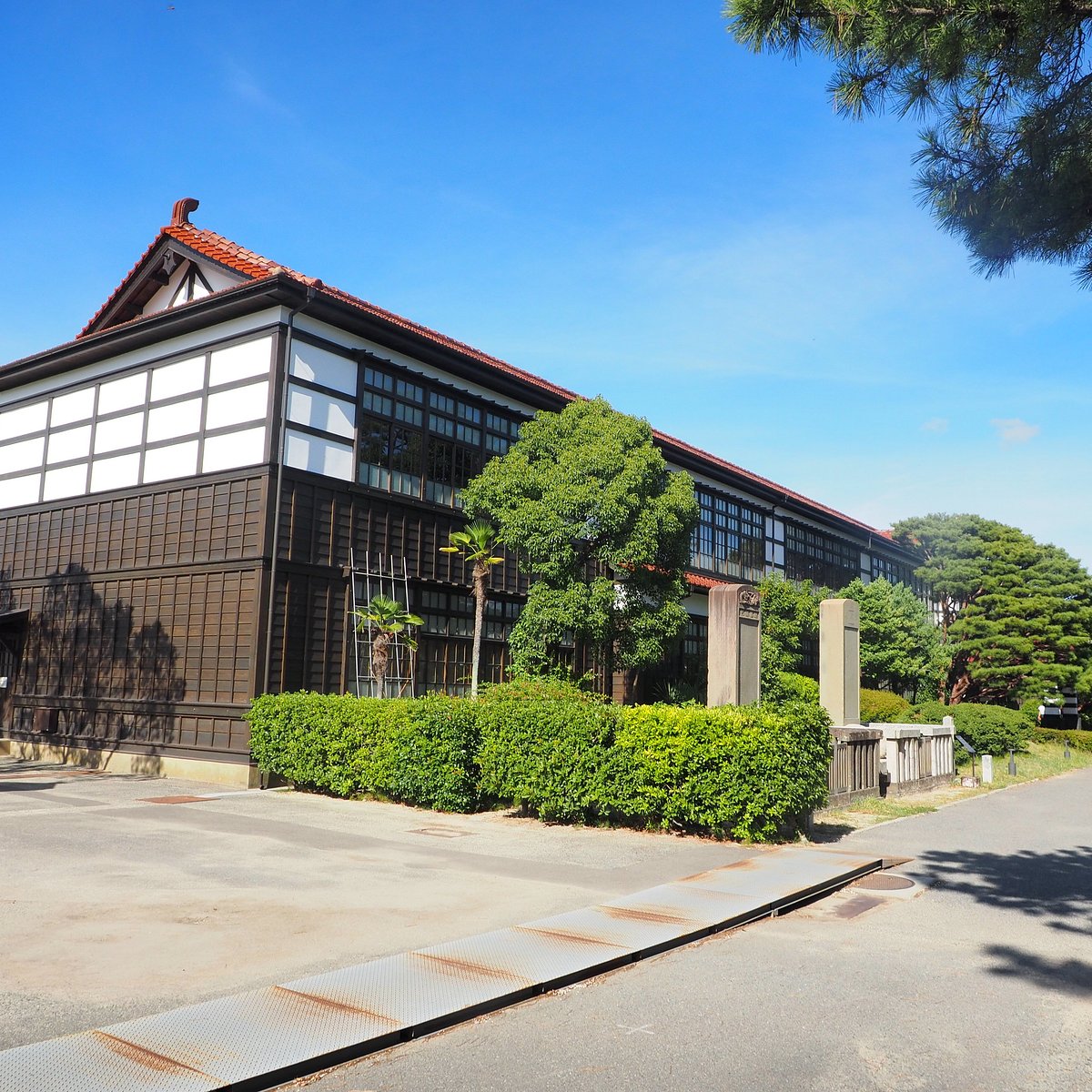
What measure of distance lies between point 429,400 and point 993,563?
2463cm

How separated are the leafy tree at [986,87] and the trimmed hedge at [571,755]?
616cm

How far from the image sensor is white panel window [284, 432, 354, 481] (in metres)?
18.0

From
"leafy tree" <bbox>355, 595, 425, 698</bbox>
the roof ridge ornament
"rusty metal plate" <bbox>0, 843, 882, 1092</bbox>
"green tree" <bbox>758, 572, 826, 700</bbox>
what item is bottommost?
"rusty metal plate" <bbox>0, 843, 882, 1092</bbox>

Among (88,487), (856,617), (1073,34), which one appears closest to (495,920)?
(1073,34)

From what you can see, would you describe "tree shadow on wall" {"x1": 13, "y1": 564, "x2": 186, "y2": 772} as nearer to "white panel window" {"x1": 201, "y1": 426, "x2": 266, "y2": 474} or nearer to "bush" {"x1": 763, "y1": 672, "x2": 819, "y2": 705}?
"white panel window" {"x1": 201, "y1": 426, "x2": 266, "y2": 474}

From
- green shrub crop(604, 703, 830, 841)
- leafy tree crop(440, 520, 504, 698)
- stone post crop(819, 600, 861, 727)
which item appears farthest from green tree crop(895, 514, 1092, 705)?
green shrub crop(604, 703, 830, 841)

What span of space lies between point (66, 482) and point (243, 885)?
52.8ft

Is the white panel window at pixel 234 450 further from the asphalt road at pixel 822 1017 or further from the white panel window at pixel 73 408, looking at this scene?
the asphalt road at pixel 822 1017

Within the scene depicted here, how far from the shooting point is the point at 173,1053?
460 centimetres

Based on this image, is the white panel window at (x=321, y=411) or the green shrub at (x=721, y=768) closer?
the green shrub at (x=721, y=768)

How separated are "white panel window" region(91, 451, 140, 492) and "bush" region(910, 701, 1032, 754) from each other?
2092cm

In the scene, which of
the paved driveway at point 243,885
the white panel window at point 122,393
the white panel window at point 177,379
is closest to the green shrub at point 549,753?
the paved driveway at point 243,885

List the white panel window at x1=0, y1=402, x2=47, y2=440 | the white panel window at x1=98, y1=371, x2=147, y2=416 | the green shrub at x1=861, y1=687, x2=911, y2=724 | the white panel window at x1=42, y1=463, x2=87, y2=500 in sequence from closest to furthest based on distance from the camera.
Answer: the white panel window at x1=98, y1=371, x2=147, y2=416 → the white panel window at x1=42, y1=463, x2=87, y2=500 → the white panel window at x1=0, y1=402, x2=47, y2=440 → the green shrub at x1=861, y1=687, x2=911, y2=724

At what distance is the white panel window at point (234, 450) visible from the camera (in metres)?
18.0
